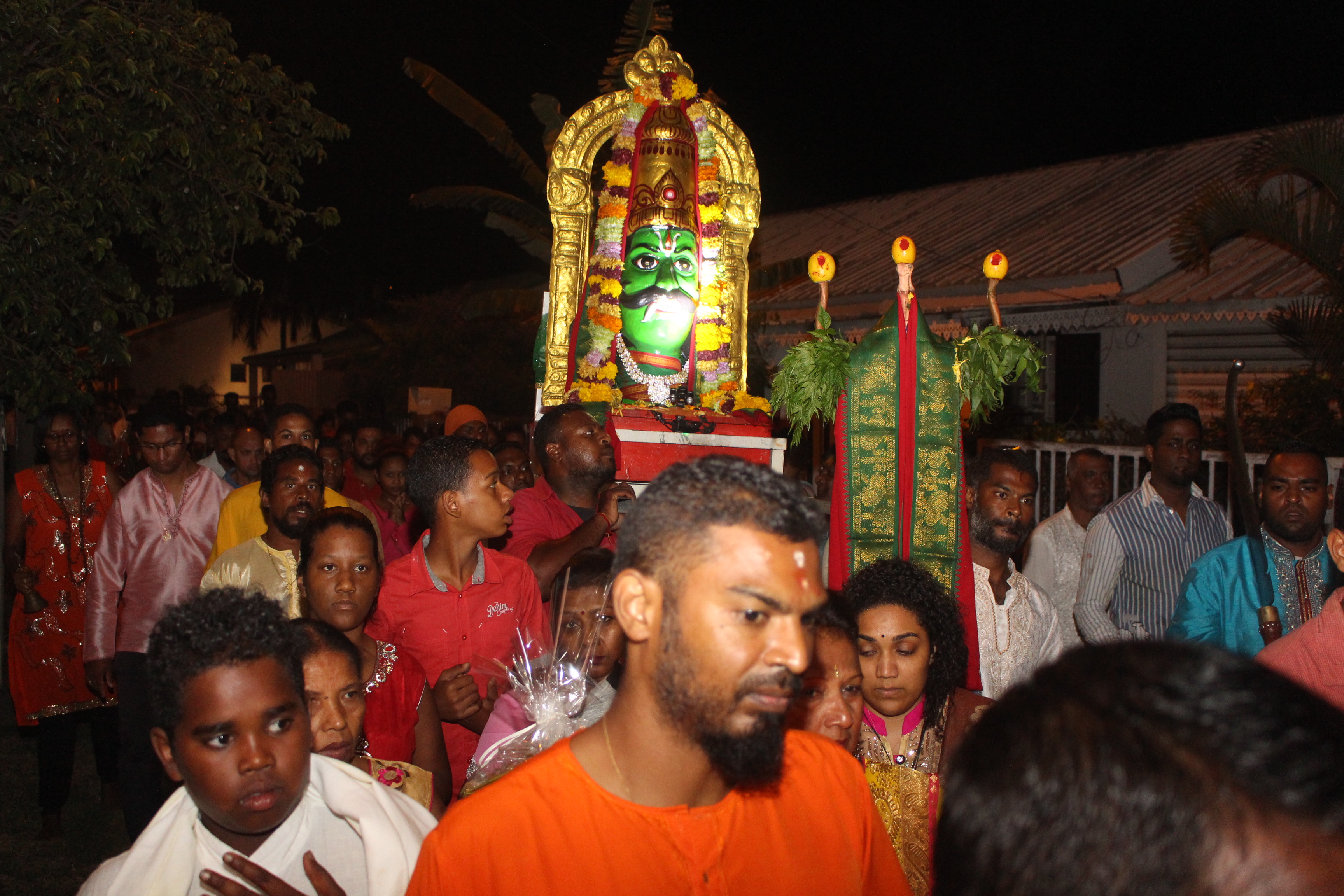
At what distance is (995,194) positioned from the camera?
1769cm

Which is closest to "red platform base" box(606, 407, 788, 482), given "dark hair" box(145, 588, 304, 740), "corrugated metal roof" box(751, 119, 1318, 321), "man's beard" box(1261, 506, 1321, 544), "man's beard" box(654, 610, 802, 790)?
"man's beard" box(1261, 506, 1321, 544)

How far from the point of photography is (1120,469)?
349 inches

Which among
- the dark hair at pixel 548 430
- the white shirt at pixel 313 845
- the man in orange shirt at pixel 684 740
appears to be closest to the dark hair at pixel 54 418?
the dark hair at pixel 548 430

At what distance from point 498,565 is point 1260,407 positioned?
9.15 m

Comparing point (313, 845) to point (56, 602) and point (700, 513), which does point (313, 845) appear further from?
point (56, 602)

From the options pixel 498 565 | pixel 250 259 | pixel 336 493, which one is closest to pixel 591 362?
pixel 336 493

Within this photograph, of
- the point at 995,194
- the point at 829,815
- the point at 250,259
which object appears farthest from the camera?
the point at 250,259

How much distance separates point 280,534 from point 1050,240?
40.1ft

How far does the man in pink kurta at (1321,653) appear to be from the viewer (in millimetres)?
2975

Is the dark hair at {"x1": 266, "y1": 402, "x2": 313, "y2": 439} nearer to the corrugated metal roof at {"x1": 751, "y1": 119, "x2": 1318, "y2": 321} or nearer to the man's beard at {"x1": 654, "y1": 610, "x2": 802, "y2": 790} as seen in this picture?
the man's beard at {"x1": 654, "y1": 610, "x2": 802, "y2": 790}

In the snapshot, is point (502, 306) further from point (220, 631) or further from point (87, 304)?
point (220, 631)

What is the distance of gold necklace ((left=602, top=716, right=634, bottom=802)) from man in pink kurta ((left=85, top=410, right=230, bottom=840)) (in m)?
3.48

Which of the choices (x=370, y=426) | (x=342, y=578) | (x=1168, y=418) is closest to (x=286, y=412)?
(x=370, y=426)

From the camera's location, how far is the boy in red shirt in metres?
3.78
